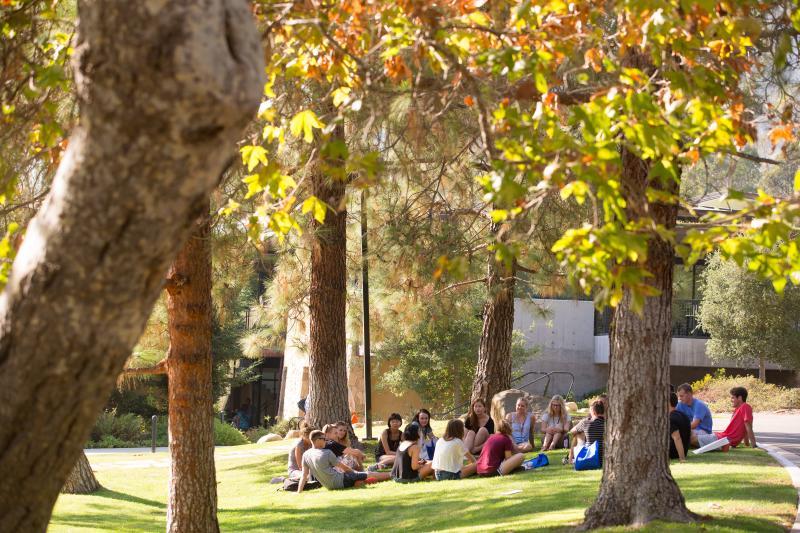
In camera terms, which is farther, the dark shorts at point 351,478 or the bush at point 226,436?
the bush at point 226,436

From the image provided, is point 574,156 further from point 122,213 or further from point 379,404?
point 379,404

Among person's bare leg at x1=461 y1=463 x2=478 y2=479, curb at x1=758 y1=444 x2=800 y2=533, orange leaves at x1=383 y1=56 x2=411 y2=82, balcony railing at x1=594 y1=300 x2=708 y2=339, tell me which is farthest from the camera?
balcony railing at x1=594 y1=300 x2=708 y2=339

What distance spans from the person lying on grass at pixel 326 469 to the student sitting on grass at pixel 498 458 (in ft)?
5.99

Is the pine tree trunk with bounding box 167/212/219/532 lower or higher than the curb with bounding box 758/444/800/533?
higher

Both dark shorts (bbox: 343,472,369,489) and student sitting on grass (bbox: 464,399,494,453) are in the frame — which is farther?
student sitting on grass (bbox: 464,399,494,453)

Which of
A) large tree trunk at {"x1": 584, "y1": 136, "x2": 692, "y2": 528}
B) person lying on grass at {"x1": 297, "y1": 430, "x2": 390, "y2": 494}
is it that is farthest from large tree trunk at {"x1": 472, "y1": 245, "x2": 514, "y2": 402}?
→ large tree trunk at {"x1": 584, "y1": 136, "x2": 692, "y2": 528}

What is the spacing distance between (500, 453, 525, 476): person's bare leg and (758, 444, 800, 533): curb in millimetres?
3323

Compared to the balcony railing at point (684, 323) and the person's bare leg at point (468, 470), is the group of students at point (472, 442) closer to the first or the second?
the person's bare leg at point (468, 470)

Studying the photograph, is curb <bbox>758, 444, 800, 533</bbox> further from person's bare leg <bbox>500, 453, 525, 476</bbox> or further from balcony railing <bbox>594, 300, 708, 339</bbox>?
balcony railing <bbox>594, 300, 708, 339</bbox>

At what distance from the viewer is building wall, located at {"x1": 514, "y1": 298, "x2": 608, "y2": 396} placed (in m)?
37.8

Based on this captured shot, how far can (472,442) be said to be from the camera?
15.0m

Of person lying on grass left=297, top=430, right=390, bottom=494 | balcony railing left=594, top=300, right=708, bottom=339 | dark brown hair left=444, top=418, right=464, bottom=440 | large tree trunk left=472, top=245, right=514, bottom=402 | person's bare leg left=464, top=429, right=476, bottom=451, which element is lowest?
person lying on grass left=297, top=430, right=390, bottom=494

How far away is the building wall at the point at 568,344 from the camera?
37812 mm

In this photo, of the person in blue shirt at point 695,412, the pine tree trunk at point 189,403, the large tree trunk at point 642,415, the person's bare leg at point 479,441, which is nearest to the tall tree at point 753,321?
the person in blue shirt at point 695,412
